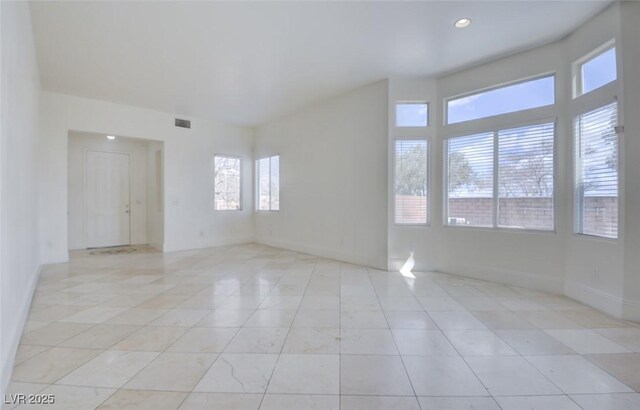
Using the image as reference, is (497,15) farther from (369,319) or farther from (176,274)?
(176,274)

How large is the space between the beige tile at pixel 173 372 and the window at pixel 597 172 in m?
4.23

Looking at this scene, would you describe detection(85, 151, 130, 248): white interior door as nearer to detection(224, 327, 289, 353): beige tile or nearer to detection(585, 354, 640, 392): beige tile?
detection(224, 327, 289, 353): beige tile

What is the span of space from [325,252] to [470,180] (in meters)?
3.03

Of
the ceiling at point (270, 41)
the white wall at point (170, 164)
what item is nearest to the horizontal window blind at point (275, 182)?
the white wall at point (170, 164)

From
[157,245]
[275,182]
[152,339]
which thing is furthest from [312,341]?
[157,245]

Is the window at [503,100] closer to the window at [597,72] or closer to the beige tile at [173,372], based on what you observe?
the window at [597,72]

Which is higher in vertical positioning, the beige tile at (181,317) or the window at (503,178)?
the window at (503,178)

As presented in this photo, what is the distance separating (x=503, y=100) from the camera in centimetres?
415

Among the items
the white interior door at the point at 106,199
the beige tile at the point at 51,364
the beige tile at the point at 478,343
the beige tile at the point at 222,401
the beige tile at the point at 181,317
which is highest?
the white interior door at the point at 106,199

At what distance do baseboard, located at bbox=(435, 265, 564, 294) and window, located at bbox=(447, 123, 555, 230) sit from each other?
0.66 metres

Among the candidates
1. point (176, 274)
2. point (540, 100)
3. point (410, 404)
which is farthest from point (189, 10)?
point (540, 100)

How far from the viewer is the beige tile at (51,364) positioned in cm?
193

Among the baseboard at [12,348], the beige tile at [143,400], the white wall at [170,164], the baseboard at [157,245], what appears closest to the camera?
the beige tile at [143,400]

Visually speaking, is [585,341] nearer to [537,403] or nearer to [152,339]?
[537,403]
